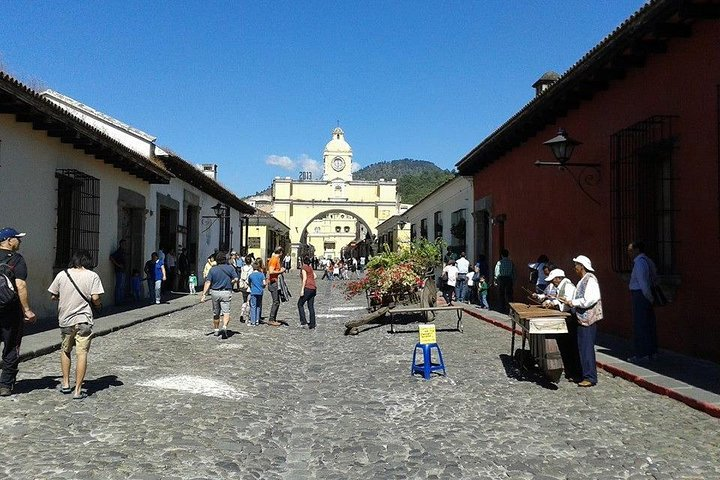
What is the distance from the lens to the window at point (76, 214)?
11914 mm

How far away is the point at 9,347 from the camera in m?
5.70

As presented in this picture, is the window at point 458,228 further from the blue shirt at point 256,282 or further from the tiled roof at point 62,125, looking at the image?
the tiled roof at point 62,125

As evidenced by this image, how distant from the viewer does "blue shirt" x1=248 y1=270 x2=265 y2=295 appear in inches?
464

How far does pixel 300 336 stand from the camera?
10.7 metres

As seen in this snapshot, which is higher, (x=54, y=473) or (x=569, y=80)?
(x=569, y=80)

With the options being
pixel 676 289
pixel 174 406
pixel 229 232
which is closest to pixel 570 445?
pixel 174 406

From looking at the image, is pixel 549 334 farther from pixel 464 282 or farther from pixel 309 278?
pixel 464 282

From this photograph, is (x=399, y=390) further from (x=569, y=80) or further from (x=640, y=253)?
(x=569, y=80)

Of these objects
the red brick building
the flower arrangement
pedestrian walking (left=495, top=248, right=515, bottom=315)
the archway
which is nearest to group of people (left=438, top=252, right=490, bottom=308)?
pedestrian walking (left=495, top=248, right=515, bottom=315)

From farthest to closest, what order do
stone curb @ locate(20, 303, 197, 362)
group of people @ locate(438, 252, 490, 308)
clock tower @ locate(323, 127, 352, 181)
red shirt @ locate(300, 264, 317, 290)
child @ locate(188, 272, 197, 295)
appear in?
1. clock tower @ locate(323, 127, 352, 181)
2. child @ locate(188, 272, 197, 295)
3. group of people @ locate(438, 252, 490, 308)
4. red shirt @ locate(300, 264, 317, 290)
5. stone curb @ locate(20, 303, 197, 362)

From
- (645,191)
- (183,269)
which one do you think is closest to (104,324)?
(645,191)

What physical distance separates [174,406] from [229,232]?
2395 centimetres

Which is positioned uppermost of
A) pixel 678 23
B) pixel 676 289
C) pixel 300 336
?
pixel 678 23

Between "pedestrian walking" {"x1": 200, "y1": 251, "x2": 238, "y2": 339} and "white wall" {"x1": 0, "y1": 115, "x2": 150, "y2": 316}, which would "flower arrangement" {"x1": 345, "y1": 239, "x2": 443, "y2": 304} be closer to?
"pedestrian walking" {"x1": 200, "y1": 251, "x2": 238, "y2": 339}
